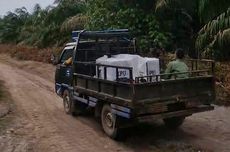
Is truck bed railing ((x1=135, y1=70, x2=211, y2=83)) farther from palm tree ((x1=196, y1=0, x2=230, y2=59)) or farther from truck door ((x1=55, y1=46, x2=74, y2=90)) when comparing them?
palm tree ((x1=196, y1=0, x2=230, y2=59))

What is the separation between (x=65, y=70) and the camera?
1262 cm

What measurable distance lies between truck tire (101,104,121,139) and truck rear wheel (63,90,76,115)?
2478 mm

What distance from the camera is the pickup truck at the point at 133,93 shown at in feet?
28.7

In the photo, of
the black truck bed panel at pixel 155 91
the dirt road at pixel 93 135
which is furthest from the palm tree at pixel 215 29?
the black truck bed panel at pixel 155 91

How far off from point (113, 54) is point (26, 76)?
1358cm

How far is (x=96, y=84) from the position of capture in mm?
10156

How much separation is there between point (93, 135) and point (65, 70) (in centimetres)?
296

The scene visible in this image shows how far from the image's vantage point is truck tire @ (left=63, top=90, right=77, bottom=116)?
12.4 meters

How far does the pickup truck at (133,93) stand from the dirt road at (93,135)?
1.30 ft

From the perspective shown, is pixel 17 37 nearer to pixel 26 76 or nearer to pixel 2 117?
pixel 26 76

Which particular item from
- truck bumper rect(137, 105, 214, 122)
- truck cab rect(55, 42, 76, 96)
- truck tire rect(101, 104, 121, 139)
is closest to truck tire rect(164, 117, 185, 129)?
truck bumper rect(137, 105, 214, 122)

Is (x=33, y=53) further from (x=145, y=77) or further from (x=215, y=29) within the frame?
(x=145, y=77)

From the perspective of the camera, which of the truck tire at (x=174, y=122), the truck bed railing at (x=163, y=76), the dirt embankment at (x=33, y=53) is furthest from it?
the dirt embankment at (x=33, y=53)

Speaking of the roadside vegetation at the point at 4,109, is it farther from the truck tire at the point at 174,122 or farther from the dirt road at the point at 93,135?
the truck tire at the point at 174,122
